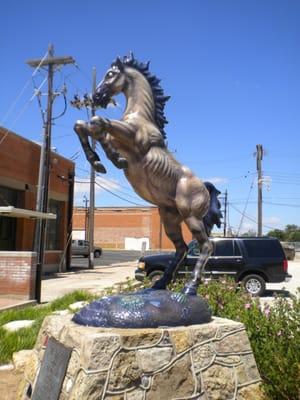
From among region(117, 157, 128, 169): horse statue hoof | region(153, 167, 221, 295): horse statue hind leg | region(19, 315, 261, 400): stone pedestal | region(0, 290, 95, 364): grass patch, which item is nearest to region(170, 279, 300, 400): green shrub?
region(19, 315, 261, 400): stone pedestal

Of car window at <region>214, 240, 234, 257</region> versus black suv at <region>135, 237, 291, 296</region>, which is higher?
car window at <region>214, 240, 234, 257</region>

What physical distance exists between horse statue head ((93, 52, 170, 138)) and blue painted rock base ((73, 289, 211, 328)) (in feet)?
A: 5.92

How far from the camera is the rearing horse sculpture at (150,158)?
475 cm

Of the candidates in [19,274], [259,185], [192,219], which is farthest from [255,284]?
[259,185]

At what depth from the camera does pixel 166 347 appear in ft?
13.5

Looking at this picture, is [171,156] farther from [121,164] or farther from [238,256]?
[238,256]

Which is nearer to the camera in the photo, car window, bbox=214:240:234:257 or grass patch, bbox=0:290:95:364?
grass patch, bbox=0:290:95:364

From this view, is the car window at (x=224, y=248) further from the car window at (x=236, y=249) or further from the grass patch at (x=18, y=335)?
the grass patch at (x=18, y=335)

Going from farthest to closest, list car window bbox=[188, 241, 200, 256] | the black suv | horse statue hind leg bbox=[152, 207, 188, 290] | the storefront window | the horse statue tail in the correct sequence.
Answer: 1. the storefront window
2. the black suv
3. car window bbox=[188, 241, 200, 256]
4. the horse statue tail
5. horse statue hind leg bbox=[152, 207, 188, 290]

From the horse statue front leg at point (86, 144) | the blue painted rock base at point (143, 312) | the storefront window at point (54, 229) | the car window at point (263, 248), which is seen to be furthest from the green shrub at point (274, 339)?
the storefront window at point (54, 229)

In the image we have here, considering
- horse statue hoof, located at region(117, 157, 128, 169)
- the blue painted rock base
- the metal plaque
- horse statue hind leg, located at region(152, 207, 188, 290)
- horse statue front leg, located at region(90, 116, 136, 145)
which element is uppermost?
horse statue front leg, located at region(90, 116, 136, 145)

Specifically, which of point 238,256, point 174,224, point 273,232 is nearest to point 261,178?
point 238,256

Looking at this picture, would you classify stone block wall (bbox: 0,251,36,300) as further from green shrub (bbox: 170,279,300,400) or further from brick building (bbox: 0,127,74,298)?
green shrub (bbox: 170,279,300,400)

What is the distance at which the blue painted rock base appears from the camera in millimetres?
4227
